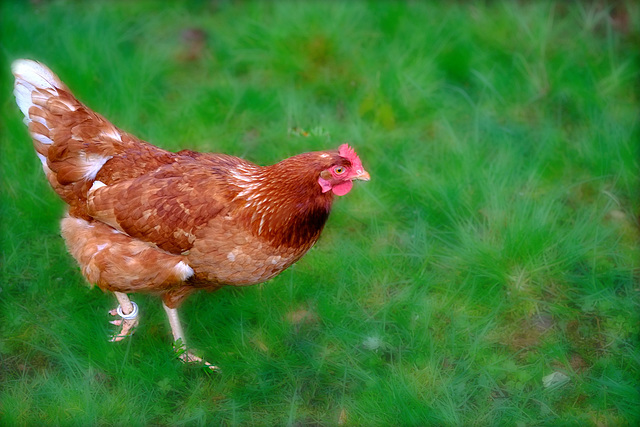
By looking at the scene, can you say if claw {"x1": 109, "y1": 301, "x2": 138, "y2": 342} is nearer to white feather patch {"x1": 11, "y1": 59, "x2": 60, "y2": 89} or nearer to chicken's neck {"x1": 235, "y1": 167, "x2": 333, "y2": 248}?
chicken's neck {"x1": 235, "y1": 167, "x2": 333, "y2": 248}

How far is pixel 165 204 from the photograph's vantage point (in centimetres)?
320

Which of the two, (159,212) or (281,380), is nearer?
(159,212)

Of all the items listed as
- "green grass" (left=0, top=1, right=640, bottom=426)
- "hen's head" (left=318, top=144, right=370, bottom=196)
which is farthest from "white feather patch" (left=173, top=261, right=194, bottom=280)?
"hen's head" (left=318, top=144, right=370, bottom=196)

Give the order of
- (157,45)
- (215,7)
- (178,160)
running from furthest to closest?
1. (215,7)
2. (157,45)
3. (178,160)

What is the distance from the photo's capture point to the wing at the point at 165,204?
3.17m

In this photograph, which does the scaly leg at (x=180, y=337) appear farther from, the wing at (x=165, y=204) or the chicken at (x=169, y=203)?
the wing at (x=165, y=204)

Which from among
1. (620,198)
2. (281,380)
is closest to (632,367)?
(620,198)

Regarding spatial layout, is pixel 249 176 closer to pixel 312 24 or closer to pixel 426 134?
pixel 426 134

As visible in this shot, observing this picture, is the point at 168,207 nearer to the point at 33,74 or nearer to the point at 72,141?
the point at 72,141

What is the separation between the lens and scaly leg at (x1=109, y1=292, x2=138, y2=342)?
357 centimetres

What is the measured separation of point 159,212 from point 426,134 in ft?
7.97

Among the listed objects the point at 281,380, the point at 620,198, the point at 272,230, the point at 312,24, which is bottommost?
the point at 281,380

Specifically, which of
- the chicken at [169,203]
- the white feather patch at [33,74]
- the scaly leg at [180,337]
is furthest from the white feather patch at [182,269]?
the white feather patch at [33,74]

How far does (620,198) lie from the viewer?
172 inches
